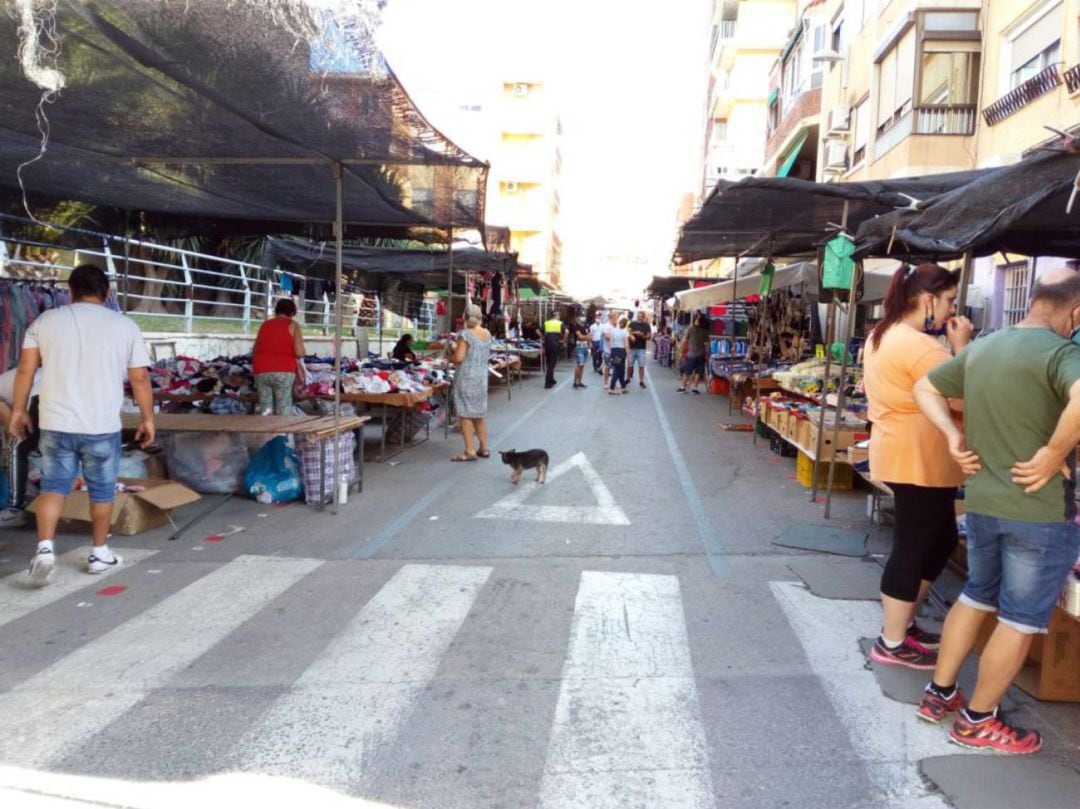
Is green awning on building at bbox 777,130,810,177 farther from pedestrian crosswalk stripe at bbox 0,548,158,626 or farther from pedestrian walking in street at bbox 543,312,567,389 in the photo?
pedestrian crosswalk stripe at bbox 0,548,158,626

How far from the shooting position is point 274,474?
25.9 ft

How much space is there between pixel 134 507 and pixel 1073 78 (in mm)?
12842

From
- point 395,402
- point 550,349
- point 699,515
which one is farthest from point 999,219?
point 550,349

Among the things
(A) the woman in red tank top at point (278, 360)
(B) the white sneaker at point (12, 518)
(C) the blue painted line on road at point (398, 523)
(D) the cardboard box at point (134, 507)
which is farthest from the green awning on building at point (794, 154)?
(B) the white sneaker at point (12, 518)

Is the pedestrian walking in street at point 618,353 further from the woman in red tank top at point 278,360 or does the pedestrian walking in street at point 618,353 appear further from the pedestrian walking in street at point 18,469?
the pedestrian walking in street at point 18,469

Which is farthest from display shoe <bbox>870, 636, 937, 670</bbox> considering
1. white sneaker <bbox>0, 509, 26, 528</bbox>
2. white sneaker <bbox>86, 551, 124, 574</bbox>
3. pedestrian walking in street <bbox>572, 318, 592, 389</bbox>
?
pedestrian walking in street <bbox>572, 318, 592, 389</bbox>

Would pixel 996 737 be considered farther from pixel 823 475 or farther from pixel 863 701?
pixel 823 475

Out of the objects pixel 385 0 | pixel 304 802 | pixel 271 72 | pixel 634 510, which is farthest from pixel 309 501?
pixel 304 802

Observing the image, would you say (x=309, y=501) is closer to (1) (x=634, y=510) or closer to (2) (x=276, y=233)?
(1) (x=634, y=510)

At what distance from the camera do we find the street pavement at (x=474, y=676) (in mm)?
3117

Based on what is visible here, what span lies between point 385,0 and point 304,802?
417cm

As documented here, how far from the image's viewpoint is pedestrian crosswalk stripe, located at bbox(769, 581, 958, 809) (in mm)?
3188

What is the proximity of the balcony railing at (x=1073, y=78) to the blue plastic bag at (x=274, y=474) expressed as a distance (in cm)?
1145

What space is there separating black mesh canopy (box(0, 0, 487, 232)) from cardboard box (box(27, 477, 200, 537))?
278 centimetres
